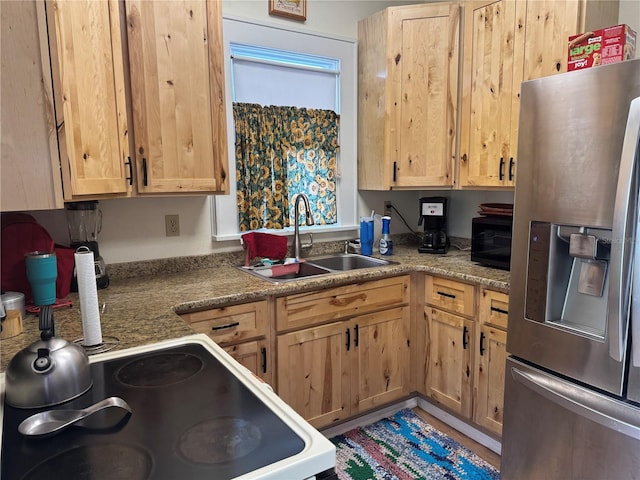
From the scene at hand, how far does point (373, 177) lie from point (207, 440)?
2.31m

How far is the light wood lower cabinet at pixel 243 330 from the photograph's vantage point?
189 cm

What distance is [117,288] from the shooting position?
205 centimetres

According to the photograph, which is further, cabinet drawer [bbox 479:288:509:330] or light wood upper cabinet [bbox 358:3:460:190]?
light wood upper cabinet [bbox 358:3:460:190]

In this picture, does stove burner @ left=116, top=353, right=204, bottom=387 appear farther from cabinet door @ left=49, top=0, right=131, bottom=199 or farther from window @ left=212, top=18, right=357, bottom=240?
window @ left=212, top=18, right=357, bottom=240

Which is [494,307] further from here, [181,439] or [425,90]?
[181,439]

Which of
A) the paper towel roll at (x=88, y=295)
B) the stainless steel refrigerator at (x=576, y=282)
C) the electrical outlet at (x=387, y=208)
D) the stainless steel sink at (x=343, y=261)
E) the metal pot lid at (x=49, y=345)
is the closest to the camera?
the metal pot lid at (x=49, y=345)

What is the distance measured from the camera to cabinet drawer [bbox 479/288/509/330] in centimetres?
210

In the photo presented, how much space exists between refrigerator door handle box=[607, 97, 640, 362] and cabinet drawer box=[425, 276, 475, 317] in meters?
0.88

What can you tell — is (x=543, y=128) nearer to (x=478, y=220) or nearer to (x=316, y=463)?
(x=478, y=220)

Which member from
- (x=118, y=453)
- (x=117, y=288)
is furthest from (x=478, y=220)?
(x=118, y=453)

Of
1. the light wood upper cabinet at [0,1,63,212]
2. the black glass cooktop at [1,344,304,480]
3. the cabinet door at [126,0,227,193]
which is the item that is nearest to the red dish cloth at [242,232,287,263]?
the cabinet door at [126,0,227,193]

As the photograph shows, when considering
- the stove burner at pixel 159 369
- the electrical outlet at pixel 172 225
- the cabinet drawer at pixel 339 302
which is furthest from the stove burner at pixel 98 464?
the electrical outlet at pixel 172 225

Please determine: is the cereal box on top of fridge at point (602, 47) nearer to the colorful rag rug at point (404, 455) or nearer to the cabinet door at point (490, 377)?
the cabinet door at point (490, 377)

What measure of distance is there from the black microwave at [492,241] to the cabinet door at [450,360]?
0.38 meters
